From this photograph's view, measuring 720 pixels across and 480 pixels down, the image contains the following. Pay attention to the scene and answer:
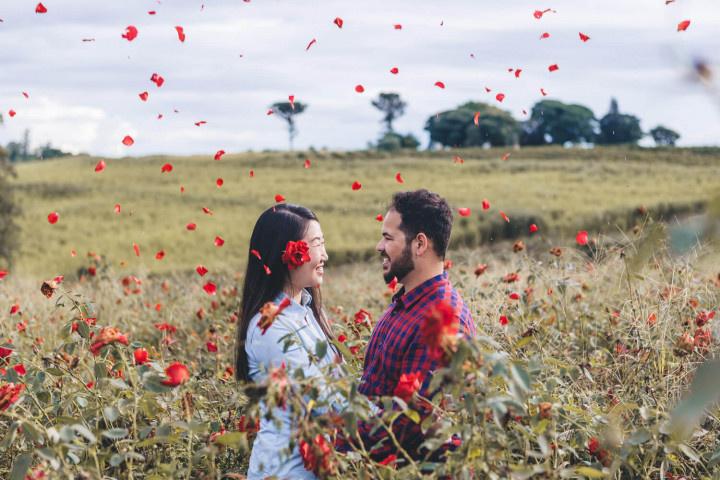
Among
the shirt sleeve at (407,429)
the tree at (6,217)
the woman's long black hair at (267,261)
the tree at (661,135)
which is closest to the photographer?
the shirt sleeve at (407,429)

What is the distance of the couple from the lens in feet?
9.87

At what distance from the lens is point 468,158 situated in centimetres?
5106

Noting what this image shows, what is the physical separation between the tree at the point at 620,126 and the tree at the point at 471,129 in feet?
25.7

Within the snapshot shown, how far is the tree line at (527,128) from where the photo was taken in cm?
6688

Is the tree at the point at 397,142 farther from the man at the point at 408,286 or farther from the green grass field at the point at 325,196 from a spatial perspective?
the man at the point at 408,286

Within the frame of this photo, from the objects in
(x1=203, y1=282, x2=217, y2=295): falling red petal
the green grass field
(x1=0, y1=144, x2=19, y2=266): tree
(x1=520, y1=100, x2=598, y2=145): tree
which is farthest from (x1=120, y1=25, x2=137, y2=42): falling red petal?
(x1=520, y1=100, x2=598, y2=145): tree

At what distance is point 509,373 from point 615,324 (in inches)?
133

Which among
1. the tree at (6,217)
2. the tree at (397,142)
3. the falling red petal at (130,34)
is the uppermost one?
the tree at (397,142)

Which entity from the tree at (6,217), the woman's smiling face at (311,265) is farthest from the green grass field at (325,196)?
the woman's smiling face at (311,265)

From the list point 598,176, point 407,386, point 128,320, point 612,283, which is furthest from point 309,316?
point 598,176

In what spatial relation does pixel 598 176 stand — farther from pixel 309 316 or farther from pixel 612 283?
pixel 309 316

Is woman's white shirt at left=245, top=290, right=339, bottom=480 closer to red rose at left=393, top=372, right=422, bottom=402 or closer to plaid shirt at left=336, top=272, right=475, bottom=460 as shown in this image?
plaid shirt at left=336, top=272, right=475, bottom=460

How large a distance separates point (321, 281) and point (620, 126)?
68.3 m

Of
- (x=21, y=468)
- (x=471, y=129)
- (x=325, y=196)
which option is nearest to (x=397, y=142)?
(x=471, y=129)
